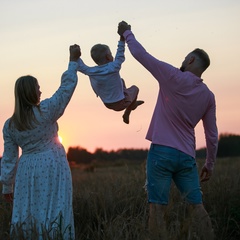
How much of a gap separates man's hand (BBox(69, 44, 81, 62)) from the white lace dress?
0.30 meters

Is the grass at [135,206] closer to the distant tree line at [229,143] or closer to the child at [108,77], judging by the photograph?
the child at [108,77]

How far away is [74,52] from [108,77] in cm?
63

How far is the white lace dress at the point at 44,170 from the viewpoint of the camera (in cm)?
576

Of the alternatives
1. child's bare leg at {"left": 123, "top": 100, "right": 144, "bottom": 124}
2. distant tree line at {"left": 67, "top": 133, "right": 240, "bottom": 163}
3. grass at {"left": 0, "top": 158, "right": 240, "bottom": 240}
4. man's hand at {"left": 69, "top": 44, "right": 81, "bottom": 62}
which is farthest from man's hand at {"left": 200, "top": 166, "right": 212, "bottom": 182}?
distant tree line at {"left": 67, "top": 133, "right": 240, "bottom": 163}

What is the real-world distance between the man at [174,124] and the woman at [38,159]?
0.86m

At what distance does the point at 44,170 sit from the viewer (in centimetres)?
582

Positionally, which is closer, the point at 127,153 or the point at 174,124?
the point at 174,124

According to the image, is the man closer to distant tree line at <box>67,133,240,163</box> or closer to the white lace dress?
the white lace dress

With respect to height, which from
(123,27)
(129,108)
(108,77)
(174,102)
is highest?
(123,27)

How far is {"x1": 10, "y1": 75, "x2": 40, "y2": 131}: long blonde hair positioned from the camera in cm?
566

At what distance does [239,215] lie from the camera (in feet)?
23.7

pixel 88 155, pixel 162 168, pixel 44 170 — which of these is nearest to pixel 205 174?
pixel 162 168

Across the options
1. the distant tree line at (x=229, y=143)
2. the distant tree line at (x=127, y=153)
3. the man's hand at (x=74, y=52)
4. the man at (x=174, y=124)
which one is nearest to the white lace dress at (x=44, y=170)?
the man's hand at (x=74, y=52)

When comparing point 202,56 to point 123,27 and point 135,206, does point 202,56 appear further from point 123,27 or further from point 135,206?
point 135,206
